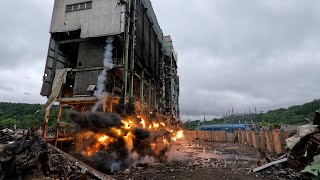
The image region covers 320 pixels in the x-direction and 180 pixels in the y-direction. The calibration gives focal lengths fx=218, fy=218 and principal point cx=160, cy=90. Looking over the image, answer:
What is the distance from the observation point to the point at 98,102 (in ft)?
64.9

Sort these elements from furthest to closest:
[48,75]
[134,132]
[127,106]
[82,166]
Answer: [48,75] < [127,106] < [134,132] < [82,166]

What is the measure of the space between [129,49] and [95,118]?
9.91 meters

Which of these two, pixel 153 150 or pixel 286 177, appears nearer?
pixel 286 177

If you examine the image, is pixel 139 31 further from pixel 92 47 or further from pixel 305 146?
pixel 305 146

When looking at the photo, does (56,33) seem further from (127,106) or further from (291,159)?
(291,159)

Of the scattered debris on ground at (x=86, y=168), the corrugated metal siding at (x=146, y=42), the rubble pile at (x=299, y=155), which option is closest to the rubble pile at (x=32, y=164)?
the scattered debris on ground at (x=86, y=168)

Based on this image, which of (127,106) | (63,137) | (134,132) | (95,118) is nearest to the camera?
(95,118)

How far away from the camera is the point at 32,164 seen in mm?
7340

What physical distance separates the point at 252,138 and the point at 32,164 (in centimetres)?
2510

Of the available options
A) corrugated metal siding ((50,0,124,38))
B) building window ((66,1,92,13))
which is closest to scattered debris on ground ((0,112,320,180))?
corrugated metal siding ((50,0,124,38))

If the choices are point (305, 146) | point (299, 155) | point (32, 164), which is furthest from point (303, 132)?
point (32, 164)

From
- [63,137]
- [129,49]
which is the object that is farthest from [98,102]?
[129,49]

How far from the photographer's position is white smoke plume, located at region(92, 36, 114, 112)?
1980 cm

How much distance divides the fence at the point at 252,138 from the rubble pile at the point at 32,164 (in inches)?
478
